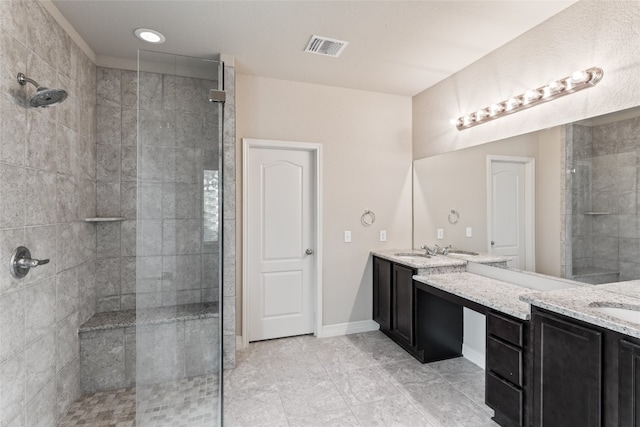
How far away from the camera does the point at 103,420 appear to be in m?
2.07

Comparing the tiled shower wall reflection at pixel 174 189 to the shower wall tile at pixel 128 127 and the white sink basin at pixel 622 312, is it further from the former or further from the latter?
the white sink basin at pixel 622 312

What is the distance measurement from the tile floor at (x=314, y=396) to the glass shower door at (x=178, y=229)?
9 cm

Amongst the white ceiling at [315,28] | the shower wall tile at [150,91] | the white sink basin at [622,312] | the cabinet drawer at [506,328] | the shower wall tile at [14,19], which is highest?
the white ceiling at [315,28]

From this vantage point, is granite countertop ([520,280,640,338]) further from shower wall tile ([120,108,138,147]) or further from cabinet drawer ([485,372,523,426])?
shower wall tile ([120,108,138,147])

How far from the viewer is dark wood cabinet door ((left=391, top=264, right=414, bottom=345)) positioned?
9.17 ft

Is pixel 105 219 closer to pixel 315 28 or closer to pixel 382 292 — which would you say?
pixel 315 28

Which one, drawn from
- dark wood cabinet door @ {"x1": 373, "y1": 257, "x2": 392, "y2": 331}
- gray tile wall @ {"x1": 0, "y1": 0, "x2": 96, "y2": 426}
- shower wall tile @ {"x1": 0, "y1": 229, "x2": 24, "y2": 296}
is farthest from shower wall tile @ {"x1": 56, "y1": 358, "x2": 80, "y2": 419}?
dark wood cabinet door @ {"x1": 373, "y1": 257, "x2": 392, "y2": 331}

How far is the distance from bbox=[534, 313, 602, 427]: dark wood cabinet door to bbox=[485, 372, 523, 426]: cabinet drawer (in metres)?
0.13

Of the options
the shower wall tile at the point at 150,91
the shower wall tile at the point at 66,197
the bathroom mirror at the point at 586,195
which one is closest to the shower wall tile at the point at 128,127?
the shower wall tile at the point at 66,197

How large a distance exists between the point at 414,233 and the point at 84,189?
317 centimetres

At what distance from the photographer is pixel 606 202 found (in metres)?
1.86

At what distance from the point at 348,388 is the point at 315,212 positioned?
65.2 inches

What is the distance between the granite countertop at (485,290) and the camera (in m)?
1.85

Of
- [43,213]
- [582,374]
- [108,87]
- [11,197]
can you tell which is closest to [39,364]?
[43,213]
